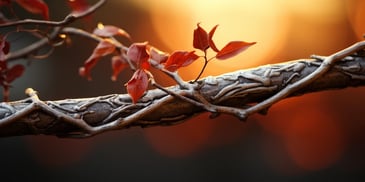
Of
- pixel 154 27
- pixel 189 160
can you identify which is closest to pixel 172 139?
pixel 189 160

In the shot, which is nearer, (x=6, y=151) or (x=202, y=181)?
(x=6, y=151)

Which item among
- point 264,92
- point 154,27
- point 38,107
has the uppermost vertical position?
point 154,27

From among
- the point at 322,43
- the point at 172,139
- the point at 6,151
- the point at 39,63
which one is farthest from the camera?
the point at 322,43

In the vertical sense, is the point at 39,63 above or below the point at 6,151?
above

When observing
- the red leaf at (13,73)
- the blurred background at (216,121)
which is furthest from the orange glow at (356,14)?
the red leaf at (13,73)

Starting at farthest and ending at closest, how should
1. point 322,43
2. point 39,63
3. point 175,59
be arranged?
point 322,43 < point 39,63 < point 175,59

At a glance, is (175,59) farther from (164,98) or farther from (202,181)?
(202,181)

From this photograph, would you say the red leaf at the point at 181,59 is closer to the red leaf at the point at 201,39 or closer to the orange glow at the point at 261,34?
the red leaf at the point at 201,39
